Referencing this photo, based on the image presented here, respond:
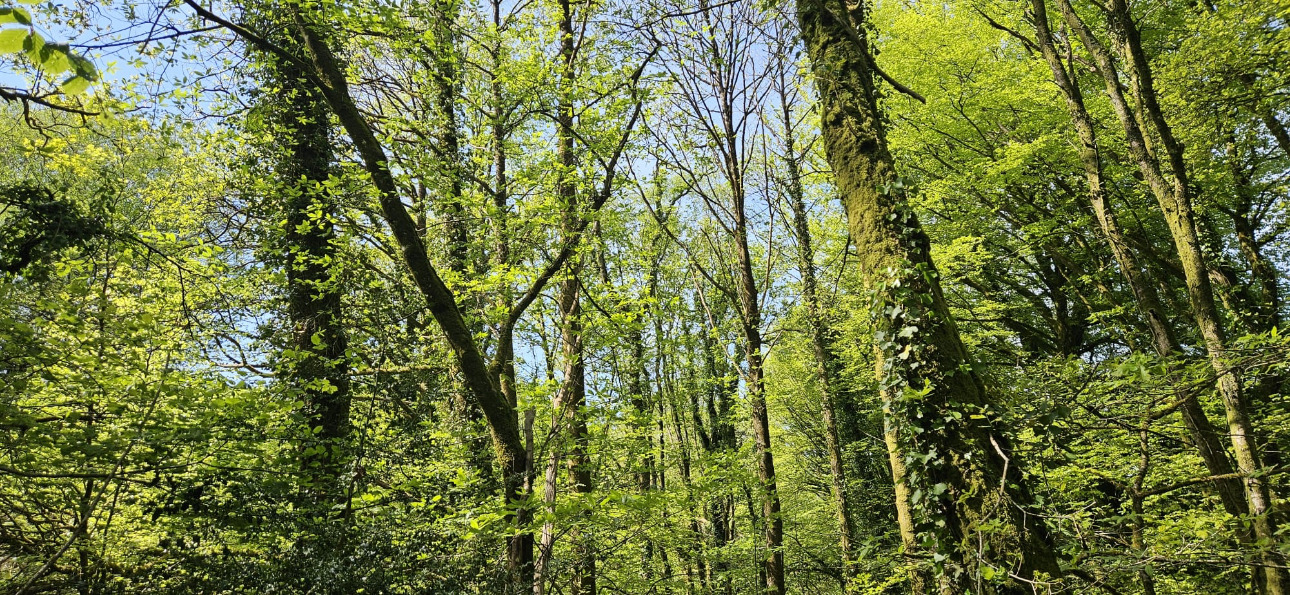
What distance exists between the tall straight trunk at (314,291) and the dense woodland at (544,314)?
6 centimetres

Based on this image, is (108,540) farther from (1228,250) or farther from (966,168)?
(1228,250)

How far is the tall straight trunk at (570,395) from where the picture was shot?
5262mm

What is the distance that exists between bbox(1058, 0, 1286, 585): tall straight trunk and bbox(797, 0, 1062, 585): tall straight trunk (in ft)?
11.2

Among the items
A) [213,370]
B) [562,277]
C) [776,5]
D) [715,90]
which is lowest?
[213,370]

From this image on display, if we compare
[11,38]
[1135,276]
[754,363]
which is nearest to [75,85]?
[11,38]

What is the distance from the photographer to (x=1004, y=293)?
13.6m

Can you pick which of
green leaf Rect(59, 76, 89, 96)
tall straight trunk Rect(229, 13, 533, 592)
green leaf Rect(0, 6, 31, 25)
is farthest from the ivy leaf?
tall straight trunk Rect(229, 13, 533, 592)

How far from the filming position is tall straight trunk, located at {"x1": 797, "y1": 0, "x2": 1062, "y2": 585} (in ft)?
7.78

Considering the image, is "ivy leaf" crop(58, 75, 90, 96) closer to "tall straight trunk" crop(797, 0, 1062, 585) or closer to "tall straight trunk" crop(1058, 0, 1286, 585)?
"tall straight trunk" crop(797, 0, 1062, 585)

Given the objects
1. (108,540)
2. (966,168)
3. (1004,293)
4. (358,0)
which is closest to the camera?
(108,540)

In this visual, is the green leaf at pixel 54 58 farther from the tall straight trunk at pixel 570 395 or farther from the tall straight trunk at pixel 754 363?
the tall straight trunk at pixel 754 363

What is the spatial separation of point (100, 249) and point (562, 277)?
3.91m

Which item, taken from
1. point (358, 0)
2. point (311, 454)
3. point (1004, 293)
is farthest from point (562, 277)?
point (1004, 293)

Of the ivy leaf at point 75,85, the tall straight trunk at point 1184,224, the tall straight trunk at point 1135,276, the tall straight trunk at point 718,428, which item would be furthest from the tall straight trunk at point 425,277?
the tall straight trunk at point 718,428
